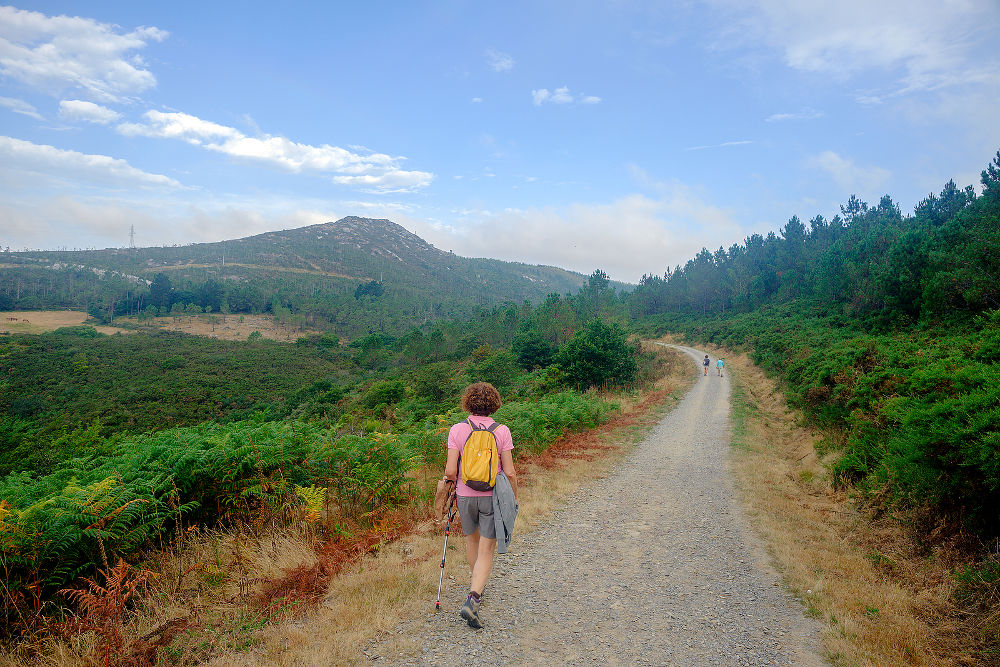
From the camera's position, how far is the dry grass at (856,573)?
3303 millimetres

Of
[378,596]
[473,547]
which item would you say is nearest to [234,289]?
[378,596]

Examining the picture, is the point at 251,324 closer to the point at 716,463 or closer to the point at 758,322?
the point at 758,322

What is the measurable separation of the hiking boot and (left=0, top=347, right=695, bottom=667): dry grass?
0.48 meters

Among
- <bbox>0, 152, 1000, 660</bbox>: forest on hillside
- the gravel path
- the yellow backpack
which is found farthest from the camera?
<bbox>0, 152, 1000, 660</bbox>: forest on hillside

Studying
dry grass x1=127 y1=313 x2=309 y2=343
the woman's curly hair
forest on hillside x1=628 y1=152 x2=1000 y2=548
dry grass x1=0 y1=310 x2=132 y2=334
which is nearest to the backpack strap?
the woman's curly hair

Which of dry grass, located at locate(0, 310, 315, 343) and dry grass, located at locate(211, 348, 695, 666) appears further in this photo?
dry grass, located at locate(0, 310, 315, 343)

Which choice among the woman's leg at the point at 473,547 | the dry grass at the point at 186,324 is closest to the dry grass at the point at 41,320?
the dry grass at the point at 186,324

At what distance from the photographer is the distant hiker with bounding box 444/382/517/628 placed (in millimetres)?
3750

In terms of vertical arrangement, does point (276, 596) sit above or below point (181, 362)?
above

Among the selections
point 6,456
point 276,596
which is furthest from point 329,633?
point 6,456

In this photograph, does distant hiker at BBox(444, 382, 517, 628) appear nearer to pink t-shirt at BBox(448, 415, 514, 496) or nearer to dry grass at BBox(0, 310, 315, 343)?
pink t-shirt at BBox(448, 415, 514, 496)

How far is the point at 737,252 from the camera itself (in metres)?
94.6

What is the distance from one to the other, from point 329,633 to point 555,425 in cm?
862

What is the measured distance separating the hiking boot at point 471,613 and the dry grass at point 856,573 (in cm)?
259
